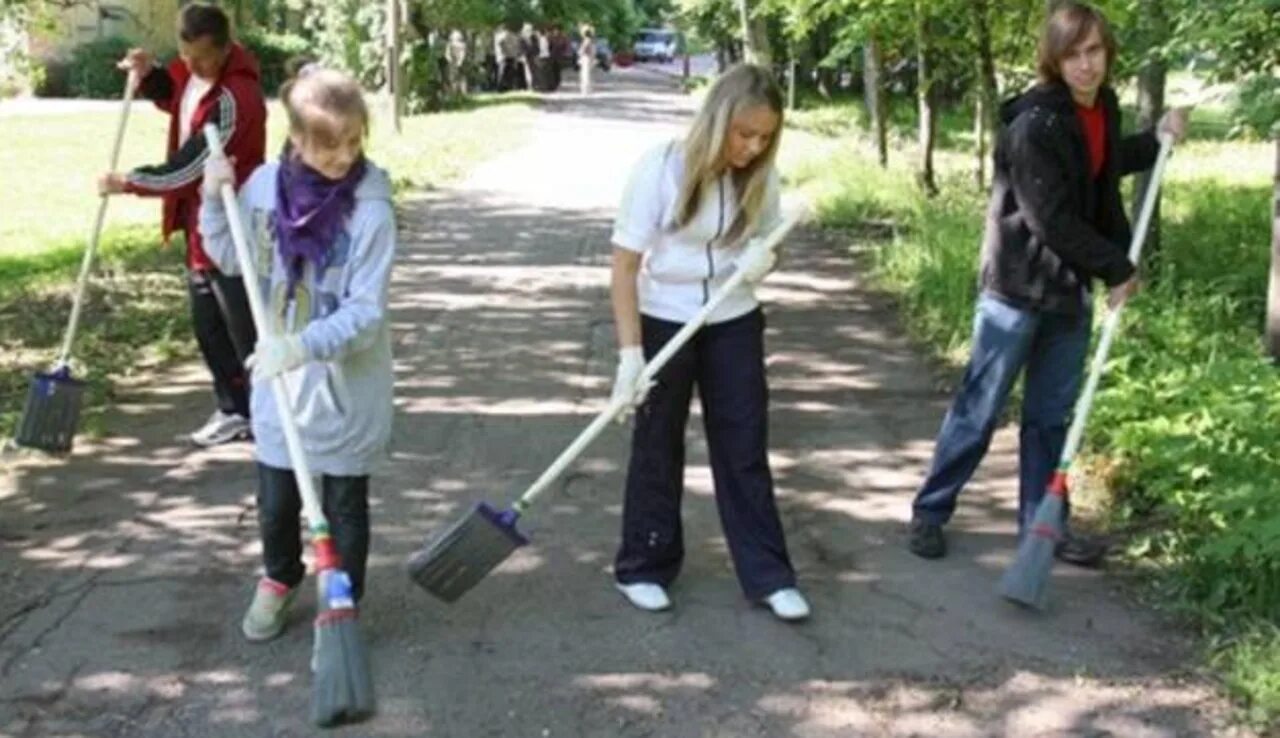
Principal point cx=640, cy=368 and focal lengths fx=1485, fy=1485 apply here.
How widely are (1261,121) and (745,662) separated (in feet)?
8.67

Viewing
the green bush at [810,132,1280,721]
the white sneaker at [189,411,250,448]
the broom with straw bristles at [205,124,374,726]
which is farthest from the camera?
the white sneaker at [189,411,250,448]

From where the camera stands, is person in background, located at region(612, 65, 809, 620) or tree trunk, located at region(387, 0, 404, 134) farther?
tree trunk, located at region(387, 0, 404, 134)

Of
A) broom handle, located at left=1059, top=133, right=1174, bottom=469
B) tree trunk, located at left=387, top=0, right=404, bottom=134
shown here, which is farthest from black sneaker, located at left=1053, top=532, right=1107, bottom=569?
tree trunk, located at left=387, top=0, right=404, bottom=134

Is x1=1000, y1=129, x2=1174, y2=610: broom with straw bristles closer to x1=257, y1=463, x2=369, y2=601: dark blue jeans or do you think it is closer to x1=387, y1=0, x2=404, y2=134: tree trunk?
x1=257, y1=463, x2=369, y2=601: dark blue jeans

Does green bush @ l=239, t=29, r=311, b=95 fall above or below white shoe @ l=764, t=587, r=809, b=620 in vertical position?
above

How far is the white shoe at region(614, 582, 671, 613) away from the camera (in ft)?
14.3

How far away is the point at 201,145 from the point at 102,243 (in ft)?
21.8

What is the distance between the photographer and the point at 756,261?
13.4ft

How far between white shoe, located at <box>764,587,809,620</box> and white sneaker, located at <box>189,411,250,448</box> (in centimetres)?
268

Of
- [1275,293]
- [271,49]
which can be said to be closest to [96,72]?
[271,49]

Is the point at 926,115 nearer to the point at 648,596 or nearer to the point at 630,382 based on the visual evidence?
the point at 648,596

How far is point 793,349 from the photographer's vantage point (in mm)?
7938

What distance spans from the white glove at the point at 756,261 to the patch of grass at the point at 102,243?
131 inches

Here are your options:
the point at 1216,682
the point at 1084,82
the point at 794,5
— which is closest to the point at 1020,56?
the point at 794,5
